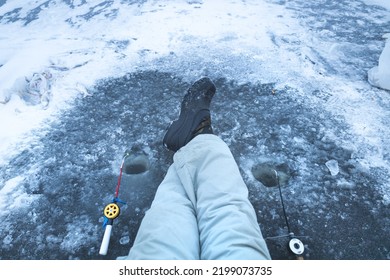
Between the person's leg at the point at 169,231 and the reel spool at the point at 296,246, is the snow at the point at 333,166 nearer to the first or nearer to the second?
the reel spool at the point at 296,246

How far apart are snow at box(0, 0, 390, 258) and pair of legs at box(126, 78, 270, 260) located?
52 cm

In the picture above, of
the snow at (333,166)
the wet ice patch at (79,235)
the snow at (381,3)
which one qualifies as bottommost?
the snow at (333,166)

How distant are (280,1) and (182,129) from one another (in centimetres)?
408

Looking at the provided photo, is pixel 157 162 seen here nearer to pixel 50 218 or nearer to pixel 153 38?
pixel 50 218

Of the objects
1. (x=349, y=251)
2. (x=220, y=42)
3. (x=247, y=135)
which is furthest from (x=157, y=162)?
(x=220, y=42)

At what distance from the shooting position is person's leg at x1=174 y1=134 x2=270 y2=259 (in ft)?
4.85

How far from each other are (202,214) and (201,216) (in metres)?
0.01

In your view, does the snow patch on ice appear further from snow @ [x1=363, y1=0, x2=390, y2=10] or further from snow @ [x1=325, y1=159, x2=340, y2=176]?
snow @ [x1=363, y1=0, x2=390, y2=10]

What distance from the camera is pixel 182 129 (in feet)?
7.82

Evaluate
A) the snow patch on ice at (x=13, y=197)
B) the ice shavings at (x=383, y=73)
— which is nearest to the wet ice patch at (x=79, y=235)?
the snow patch on ice at (x=13, y=197)

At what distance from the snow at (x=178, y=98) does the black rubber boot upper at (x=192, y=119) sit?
0.30m

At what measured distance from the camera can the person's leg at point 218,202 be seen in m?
1.48

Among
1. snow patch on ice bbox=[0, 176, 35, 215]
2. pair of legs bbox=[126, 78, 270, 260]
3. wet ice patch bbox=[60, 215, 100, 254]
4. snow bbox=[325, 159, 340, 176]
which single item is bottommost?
snow bbox=[325, 159, 340, 176]

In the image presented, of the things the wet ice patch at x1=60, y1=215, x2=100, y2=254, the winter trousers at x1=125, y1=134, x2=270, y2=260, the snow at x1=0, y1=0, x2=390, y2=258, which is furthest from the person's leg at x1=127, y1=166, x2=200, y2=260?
the wet ice patch at x1=60, y1=215, x2=100, y2=254
